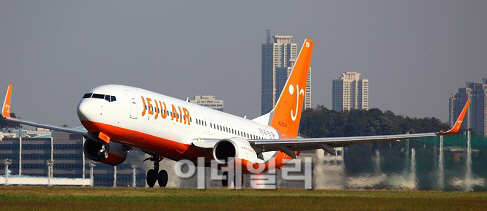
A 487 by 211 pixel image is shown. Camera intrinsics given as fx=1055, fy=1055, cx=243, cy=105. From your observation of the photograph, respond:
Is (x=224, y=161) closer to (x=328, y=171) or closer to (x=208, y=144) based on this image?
(x=208, y=144)

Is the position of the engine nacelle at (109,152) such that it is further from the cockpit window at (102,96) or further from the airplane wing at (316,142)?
the airplane wing at (316,142)

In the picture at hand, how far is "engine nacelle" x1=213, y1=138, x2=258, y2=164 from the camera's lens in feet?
163

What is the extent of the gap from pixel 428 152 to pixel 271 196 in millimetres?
19728

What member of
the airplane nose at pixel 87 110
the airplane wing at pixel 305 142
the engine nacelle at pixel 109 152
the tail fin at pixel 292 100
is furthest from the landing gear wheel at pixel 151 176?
the tail fin at pixel 292 100

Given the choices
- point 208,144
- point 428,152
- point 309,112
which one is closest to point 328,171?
point 428,152

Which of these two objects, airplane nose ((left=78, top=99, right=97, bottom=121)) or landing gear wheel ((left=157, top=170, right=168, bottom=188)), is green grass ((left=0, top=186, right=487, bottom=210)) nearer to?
airplane nose ((left=78, top=99, right=97, bottom=121))

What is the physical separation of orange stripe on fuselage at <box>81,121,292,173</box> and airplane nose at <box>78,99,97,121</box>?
261 mm

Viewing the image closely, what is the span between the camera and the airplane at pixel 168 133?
4619 centimetres

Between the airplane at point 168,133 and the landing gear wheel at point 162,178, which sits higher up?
the airplane at point 168,133

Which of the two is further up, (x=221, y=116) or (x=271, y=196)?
(x=221, y=116)

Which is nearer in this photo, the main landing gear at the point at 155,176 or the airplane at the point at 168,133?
the airplane at the point at 168,133

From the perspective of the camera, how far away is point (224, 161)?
50.2 meters

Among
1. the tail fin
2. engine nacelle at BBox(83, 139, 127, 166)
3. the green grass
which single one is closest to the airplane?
engine nacelle at BBox(83, 139, 127, 166)

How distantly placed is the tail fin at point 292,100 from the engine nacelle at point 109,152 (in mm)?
13433
